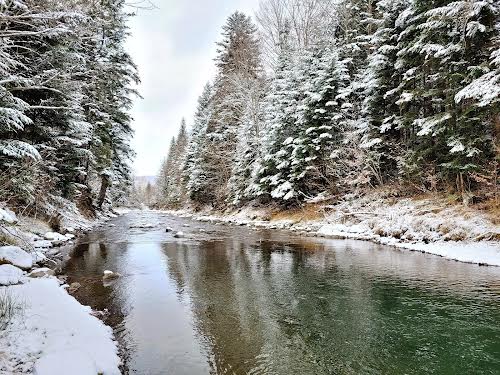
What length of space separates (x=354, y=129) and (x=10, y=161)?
54.9 feet

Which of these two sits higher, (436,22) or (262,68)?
(262,68)

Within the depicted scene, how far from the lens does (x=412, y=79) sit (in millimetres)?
16281

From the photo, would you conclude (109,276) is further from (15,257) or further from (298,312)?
(298,312)

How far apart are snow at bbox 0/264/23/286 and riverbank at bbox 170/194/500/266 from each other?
1097 centimetres

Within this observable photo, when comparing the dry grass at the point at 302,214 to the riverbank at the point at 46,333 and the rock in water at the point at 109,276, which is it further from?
the riverbank at the point at 46,333

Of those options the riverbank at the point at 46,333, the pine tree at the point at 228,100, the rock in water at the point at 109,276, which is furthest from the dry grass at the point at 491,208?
the pine tree at the point at 228,100

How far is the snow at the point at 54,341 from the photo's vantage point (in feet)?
11.8

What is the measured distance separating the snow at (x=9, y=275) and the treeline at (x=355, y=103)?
497 inches

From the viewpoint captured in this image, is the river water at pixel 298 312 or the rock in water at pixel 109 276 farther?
the rock in water at pixel 109 276

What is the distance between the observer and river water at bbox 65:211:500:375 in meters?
4.60

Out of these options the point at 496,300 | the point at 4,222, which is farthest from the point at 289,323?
the point at 4,222

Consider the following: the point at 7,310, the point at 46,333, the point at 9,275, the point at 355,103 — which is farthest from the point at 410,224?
the point at 7,310

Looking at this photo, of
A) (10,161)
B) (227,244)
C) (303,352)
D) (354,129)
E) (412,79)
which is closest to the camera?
(303,352)

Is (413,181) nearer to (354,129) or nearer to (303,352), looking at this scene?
(354,129)
